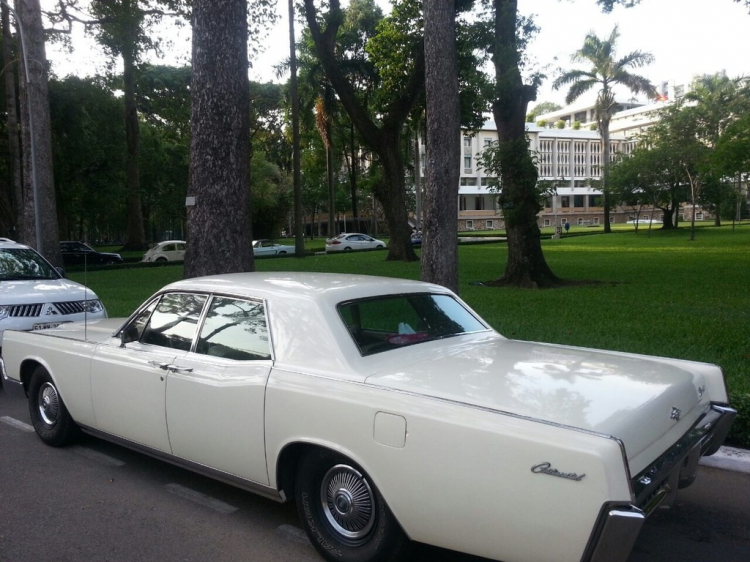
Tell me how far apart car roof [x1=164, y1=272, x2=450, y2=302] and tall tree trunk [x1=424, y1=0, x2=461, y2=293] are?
4.57 m

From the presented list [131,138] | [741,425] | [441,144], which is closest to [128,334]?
[741,425]

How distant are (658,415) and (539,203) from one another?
553 inches

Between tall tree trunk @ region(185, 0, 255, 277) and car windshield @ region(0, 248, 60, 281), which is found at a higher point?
tall tree trunk @ region(185, 0, 255, 277)

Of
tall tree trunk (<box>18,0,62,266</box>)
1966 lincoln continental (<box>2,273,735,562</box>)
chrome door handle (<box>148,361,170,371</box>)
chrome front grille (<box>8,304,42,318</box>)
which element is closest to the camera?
1966 lincoln continental (<box>2,273,735,562</box>)

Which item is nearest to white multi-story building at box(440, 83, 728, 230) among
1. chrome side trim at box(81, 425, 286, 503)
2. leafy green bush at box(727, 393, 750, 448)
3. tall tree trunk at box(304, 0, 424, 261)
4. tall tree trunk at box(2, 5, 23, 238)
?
tall tree trunk at box(304, 0, 424, 261)

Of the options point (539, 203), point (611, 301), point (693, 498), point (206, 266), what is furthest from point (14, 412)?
point (539, 203)

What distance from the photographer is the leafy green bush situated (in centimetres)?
535

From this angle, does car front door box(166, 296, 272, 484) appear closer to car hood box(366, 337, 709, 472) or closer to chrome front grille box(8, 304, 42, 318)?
car hood box(366, 337, 709, 472)

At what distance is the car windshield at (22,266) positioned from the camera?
9.44 metres

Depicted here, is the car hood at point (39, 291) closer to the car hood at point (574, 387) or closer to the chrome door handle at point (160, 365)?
the chrome door handle at point (160, 365)

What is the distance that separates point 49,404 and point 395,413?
3.77 meters

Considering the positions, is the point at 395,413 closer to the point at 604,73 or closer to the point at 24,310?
the point at 24,310

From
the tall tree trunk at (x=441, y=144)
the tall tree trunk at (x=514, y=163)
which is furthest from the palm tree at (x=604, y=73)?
the tall tree trunk at (x=441, y=144)

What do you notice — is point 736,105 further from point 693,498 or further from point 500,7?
point 693,498
